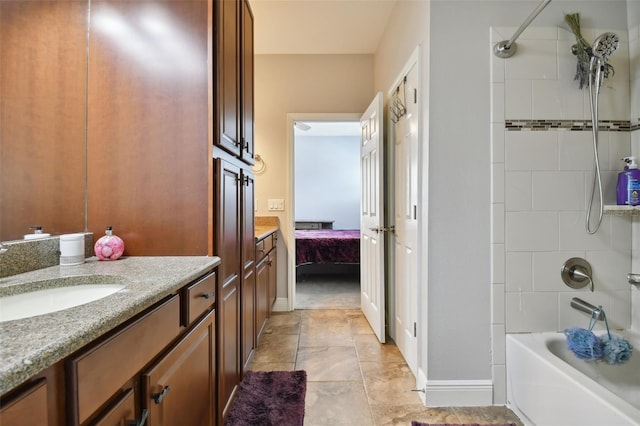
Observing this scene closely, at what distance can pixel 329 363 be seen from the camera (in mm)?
2076

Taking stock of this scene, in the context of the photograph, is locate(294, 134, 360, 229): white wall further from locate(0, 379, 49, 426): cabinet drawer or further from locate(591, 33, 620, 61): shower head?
locate(0, 379, 49, 426): cabinet drawer

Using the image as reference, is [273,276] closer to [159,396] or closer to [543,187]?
[159,396]

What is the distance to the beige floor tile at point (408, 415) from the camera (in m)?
1.51

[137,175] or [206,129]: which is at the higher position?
[206,129]

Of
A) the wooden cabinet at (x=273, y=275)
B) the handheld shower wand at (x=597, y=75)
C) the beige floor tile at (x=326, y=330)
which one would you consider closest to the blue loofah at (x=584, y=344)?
the handheld shower wand at (x=597, y=75)

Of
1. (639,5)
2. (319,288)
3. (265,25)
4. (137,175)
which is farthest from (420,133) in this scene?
(319,288)

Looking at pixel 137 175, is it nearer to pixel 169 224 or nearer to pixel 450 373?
pixel 169 224

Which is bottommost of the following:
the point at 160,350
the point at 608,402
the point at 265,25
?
the point at 608,402

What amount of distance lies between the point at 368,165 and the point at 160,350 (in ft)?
7.42

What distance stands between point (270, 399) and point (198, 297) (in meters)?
0.95

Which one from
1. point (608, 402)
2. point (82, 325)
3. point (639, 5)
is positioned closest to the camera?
point (82, 325)

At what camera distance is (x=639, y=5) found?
1618 mm

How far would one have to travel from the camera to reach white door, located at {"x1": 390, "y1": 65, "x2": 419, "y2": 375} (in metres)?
1.83

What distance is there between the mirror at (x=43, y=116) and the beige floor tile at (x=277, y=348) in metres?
1.48
